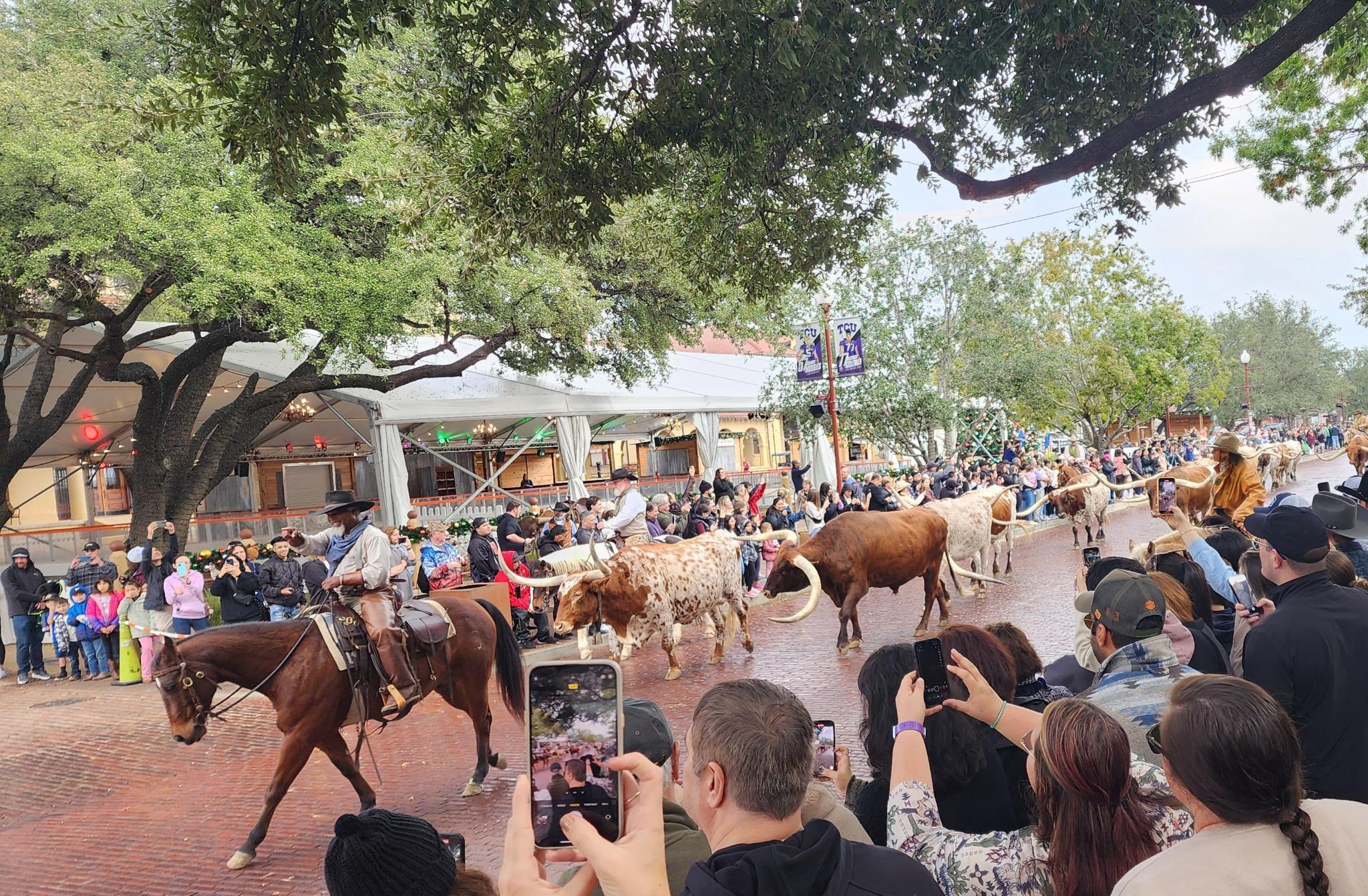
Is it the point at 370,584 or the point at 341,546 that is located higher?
the point at 341,546

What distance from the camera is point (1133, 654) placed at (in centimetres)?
334

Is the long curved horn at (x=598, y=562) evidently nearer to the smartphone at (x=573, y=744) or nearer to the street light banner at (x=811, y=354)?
the smartphone at (x=573, y=744)

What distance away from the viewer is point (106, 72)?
54.2 ft

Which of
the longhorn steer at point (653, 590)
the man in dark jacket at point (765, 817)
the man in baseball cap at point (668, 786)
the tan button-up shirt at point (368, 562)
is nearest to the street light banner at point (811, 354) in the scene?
the longhorn steer at point (653, 590)

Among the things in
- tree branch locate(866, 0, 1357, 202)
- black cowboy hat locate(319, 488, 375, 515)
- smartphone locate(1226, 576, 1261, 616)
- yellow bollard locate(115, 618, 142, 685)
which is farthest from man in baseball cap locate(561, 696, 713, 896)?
yellow bollard locate(115, 618, 142, 685)

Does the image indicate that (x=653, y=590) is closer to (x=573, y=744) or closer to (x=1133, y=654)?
(x=1133, y=654)

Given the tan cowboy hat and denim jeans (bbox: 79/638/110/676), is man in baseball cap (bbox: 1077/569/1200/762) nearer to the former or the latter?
the tan cowboy hat

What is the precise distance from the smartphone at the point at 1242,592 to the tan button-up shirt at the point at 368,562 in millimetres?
5745

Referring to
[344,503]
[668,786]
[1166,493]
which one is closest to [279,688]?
[344,503]

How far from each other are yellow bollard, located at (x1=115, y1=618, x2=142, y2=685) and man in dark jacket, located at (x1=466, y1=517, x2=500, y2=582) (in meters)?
5.17

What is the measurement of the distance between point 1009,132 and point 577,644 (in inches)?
325

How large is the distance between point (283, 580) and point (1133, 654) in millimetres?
10949

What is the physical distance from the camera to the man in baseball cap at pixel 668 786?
2.30 m

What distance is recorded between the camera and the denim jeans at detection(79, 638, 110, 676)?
1362cm
